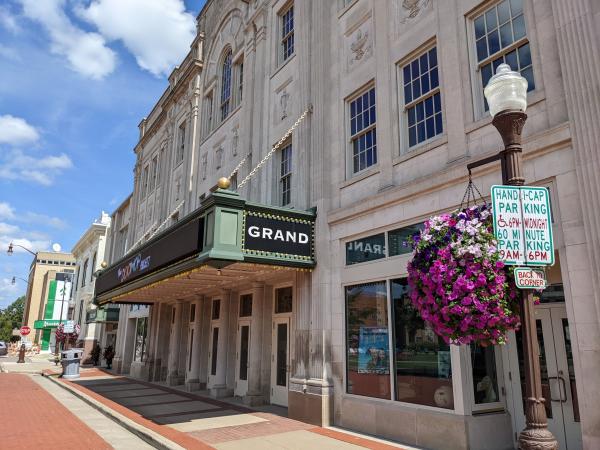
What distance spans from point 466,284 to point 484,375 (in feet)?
14.8

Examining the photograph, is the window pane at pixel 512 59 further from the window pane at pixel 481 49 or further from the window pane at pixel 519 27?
the window pane at pixel 481 49

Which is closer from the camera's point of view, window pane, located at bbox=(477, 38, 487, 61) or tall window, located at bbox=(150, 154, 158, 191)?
window pane, located at bbox=(477, 38, 487, 61)

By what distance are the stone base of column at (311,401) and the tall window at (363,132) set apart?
510 cm

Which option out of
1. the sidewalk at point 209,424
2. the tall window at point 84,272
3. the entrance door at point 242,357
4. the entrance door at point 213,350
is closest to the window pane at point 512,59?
the sidewalk at point 209,424

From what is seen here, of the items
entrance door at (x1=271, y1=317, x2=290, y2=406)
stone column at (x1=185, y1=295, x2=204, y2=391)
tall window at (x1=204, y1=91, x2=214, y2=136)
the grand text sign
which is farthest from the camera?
tall window at (x1=204, y1=91, x2=214, y2=136)

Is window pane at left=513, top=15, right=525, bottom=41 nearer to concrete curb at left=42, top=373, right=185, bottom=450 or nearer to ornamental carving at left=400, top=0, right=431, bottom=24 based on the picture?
ornamental carving at left=400, top=0, right=431, bottom=24

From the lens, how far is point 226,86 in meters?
19.3

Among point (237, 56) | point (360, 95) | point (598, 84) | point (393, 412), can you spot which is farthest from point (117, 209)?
point (598, 84)

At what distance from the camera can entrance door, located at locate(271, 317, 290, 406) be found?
1298 centimetres

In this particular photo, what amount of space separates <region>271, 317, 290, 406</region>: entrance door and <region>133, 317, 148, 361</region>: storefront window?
449 inches

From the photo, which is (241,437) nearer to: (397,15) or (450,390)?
(450,390)

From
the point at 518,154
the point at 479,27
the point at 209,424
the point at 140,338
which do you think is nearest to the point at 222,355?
the point at 209,424

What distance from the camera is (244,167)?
15.7 metres

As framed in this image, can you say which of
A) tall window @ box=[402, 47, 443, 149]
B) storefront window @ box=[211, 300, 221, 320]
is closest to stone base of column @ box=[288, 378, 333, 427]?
tall window @ box=[402, 47, 443, 149]
